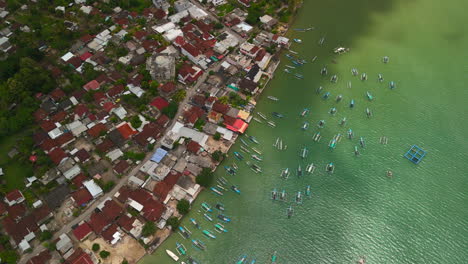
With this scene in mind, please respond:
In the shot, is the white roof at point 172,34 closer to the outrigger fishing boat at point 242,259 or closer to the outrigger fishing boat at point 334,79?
the outrigger fishing boat at point 334,79

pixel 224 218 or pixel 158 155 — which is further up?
pixel 158 155

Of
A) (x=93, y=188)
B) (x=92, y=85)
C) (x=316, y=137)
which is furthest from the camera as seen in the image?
(x=92, y=85)

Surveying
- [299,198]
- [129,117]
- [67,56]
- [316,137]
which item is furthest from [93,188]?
[316,137]

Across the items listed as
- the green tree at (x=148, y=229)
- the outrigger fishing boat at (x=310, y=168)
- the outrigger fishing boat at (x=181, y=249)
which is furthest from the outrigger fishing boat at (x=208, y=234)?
the outrigger fishing boat at (x=310, y=168)

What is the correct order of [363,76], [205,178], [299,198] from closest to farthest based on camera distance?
[205,178] → [299,198] → [363,76]

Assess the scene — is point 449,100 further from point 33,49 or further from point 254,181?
point 33,49

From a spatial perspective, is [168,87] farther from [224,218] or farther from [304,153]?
[304,153]

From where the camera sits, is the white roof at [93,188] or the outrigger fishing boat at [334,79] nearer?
the white roof at [93,188]
